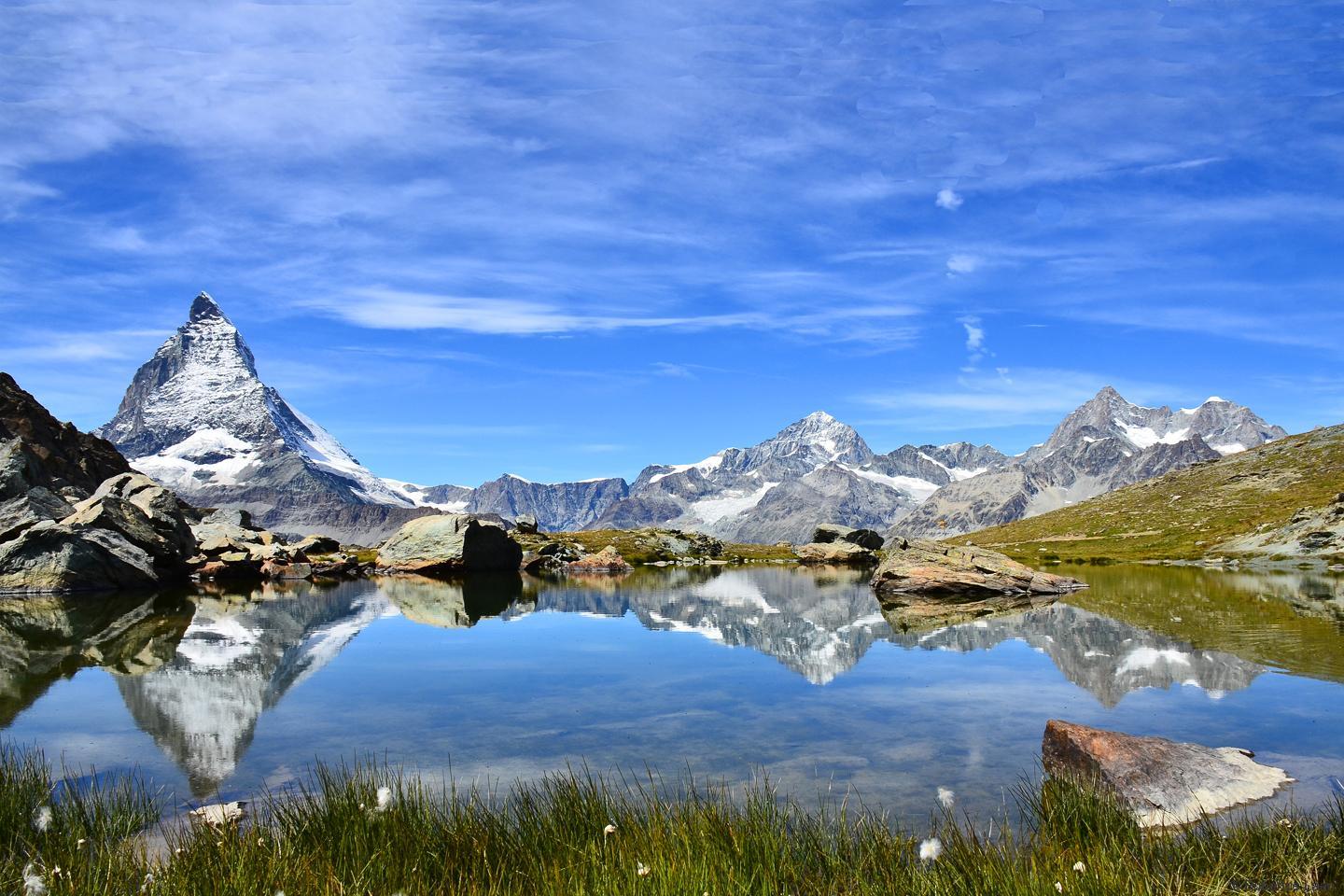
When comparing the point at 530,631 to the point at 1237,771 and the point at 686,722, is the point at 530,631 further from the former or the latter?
the point at 1237,771

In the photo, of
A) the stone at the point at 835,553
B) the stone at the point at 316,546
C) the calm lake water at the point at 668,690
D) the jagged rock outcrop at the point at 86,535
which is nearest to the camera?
the calm lake water at the point at 668,690

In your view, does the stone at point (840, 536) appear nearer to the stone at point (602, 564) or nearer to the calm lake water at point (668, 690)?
the stone at point (602, 564)

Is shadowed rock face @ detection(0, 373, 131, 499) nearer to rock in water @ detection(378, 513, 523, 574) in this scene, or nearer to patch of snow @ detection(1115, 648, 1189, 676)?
rock in water @ detection(378, 513, 523, 574)

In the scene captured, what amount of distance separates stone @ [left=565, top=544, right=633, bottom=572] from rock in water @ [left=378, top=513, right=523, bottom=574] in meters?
9.96

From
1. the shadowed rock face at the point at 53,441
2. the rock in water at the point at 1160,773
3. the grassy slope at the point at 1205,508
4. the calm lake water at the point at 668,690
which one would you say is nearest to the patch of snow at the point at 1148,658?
the calm lake water at the point at 668,690

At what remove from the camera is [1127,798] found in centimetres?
1320

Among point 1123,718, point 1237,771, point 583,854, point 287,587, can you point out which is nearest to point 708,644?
point 1123,718

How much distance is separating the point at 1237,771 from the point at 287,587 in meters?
64.7

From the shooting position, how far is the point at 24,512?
57469 millimetres

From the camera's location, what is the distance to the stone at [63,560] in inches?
2151

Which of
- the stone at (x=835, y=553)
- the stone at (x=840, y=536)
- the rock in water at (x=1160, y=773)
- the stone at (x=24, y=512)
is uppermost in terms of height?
the stone at (x=24, y=512)

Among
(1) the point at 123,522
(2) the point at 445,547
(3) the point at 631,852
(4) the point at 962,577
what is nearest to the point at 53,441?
(2) the point at 445,547

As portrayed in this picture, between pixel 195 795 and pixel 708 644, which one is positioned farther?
pixel 708 644

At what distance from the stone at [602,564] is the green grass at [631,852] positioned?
259ft
